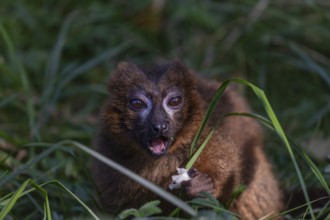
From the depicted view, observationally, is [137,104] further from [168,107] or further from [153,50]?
[153,50]

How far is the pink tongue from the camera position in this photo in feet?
16.2

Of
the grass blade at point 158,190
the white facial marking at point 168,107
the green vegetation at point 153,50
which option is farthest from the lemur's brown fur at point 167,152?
the green vegetation at point 153,50

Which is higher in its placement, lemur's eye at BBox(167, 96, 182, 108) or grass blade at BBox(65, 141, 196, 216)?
lemur's eye at BBox(167, 96, 182, 108)

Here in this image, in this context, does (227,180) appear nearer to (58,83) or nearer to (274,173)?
(274,173)

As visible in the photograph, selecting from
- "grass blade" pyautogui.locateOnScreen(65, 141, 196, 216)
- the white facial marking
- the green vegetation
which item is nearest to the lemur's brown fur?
the white facial marking

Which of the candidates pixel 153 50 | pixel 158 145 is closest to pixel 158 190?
pixel 158 145

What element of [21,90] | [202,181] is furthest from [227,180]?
[21,90]

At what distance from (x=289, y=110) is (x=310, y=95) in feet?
1.81

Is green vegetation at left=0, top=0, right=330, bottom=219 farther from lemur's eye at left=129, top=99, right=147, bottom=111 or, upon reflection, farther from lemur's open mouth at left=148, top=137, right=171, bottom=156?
lemur's open mouth at left=148, top=137, right=171, bottom=156

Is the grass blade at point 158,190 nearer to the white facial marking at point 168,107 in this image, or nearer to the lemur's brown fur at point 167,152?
the lemur's brown fur at point 167,152

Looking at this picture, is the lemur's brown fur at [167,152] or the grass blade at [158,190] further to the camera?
the lemur's brown fur at [167,152]

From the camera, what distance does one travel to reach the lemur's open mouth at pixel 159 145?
4926mm

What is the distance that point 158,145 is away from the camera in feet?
16.3

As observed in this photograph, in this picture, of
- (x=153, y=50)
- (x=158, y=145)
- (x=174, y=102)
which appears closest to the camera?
(x=158, y=145)
